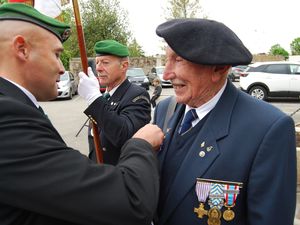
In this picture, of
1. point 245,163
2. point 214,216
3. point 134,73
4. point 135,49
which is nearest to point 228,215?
point 214,216

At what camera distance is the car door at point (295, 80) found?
14.2 m

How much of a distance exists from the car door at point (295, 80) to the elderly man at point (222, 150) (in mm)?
13552

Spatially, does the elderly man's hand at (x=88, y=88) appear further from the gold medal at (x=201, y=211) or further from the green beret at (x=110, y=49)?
the gold medal at (x=201, y=211)

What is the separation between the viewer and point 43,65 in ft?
4.74

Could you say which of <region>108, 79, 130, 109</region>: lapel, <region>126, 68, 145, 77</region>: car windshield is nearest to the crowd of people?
<region>108, 79, 130, 109</region>: lapel

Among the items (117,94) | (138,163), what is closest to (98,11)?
(117,94)

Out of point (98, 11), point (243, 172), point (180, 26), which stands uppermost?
point (98, 11)

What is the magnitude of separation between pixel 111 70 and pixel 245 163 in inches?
69.3

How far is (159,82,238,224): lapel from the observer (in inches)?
64.8

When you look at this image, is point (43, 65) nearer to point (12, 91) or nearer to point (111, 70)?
point (12, 91)

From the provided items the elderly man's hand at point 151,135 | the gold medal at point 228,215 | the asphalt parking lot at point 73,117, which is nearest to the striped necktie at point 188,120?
the elderly man's hand at point 151,135

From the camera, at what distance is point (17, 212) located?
121 cm

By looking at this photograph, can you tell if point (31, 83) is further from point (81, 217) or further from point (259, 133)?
point (259, 133)

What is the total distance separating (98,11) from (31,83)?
27.3 m
